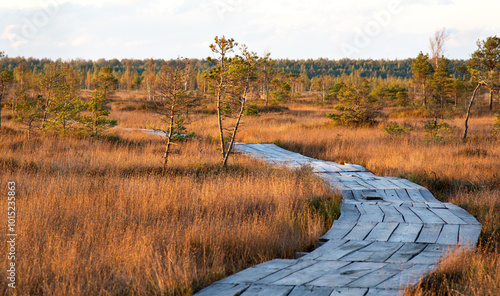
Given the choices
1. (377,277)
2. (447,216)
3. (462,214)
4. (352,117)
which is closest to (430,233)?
(447,216)

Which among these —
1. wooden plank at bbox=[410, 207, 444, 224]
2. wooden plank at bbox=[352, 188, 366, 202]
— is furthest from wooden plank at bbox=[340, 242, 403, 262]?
wooden plank at bbox=[352, 188, 366, 202]

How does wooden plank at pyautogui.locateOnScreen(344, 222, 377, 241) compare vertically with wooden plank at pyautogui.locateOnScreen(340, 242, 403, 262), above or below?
below

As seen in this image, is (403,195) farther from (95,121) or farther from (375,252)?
(95,121)

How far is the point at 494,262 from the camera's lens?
9.87ft

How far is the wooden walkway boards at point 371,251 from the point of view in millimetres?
2514

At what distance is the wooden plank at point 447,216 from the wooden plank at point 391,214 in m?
0.50

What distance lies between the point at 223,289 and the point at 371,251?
156cm

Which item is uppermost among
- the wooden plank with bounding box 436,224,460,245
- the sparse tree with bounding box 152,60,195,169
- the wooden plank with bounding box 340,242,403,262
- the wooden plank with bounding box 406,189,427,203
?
the sparse tree with bounding box 152,60,195,169

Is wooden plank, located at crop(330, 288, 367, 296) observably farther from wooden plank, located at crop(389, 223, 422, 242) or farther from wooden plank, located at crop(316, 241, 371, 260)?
wooden plank, located at crop(389, 223, 422, 242)

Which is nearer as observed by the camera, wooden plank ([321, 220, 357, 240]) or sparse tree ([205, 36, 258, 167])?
wooden plank ([321, 220, 357, 240])

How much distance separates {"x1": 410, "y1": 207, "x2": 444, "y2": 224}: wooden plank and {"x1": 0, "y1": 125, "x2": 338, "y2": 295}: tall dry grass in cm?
125

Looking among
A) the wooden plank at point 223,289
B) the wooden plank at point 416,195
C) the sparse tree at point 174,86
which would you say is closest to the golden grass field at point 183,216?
the wooden plank at point 223,289

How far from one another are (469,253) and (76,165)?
733 cm

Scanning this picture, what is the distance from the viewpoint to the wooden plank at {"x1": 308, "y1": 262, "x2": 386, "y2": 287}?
2574 millimetres
